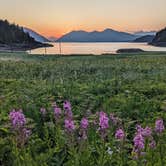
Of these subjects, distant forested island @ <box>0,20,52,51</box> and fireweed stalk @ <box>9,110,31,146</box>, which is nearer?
fireweed stalk @ <box>9,110,31,146</box>

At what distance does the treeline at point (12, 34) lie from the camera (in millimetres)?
169000

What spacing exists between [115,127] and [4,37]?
16852 centimetres

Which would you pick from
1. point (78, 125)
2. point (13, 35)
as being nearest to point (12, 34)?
point (13, 35)

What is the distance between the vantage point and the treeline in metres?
169

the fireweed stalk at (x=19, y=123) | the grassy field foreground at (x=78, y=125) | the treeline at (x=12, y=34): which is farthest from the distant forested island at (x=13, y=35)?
the fireweed stalk at (x=19, y=123)

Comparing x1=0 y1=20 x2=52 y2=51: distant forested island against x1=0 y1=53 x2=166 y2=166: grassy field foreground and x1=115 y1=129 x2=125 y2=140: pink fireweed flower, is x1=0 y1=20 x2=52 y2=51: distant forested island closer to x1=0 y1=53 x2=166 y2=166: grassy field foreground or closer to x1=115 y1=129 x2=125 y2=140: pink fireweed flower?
x1=0 y1=53 x2=166 y2=166: grassy field foreground

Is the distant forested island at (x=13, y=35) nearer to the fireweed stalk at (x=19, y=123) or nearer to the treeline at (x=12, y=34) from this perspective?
the treeline at (x=12, y=34)

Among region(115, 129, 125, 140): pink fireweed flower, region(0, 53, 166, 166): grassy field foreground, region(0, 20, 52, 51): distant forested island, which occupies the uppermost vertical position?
region(0, 20, 52, 51): distant forested island

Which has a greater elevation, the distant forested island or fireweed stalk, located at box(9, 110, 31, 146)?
the distant forested island

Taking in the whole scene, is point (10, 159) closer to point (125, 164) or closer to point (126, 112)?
point (125, 164)

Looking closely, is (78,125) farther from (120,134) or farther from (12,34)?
(12,34)

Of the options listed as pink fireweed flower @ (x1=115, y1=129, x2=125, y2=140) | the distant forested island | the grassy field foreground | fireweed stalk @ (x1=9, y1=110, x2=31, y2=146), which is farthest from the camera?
the distant forested island

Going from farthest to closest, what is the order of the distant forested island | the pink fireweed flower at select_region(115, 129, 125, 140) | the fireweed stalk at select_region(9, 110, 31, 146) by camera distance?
the distant forested island < the fireweed stalk at select_region(9, 110, 31, 146) < the pink fireweed flower at select_region(115, 129, 125, 140)

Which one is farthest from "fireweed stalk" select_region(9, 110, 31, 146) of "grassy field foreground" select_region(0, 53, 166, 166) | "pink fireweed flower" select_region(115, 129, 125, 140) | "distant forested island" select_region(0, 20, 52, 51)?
"distant forested island" select_region(0, 20, 52, 51)
